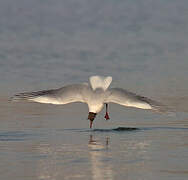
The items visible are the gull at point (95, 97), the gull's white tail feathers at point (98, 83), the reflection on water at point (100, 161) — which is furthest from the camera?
the gull's white tail feathers at point (98, 83)

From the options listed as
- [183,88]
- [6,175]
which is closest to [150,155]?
[6,175]

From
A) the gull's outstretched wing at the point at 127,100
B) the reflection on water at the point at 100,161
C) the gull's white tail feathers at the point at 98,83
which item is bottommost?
the reflection on water at the point at 100,161

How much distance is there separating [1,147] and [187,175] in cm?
406

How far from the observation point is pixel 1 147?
11961mm

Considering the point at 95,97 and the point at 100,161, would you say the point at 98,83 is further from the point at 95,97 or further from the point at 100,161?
the point at 100,161

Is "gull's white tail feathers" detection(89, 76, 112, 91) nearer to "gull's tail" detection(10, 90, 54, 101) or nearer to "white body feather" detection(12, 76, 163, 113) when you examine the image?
"white body feather" detection(12, 76, 163, 113)

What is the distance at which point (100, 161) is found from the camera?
10.3 m

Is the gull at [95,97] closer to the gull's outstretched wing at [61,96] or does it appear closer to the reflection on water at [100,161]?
the gull's outstretched wing at [61,96]

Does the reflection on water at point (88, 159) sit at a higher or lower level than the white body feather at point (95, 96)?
lower

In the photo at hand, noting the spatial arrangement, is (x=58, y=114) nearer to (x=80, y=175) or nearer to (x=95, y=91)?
(x=95, y=91)

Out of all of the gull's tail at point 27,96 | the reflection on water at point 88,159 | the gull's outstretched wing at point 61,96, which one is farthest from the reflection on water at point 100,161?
the gull's tail at point 27,96

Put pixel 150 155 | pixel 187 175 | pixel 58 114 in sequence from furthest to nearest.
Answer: pixel 58 114, pixel 150 155, pixel 187 175

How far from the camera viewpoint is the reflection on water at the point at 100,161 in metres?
9.23

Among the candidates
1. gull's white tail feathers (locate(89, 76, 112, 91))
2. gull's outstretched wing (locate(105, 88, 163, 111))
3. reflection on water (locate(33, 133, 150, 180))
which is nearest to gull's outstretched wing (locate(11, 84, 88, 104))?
→ gull's white tail feathers (locate(89, 76, 112, 91))
